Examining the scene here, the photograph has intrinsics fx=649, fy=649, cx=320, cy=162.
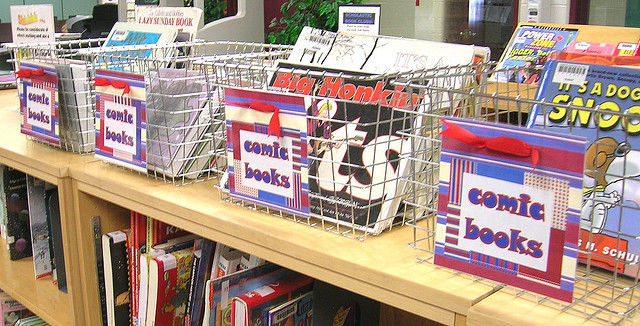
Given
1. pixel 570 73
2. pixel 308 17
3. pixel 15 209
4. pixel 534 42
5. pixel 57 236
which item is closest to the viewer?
pixel 570 73

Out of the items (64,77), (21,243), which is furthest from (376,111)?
(21,243)

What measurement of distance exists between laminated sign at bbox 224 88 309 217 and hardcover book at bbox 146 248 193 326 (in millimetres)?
330

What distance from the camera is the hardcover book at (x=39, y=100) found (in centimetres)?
151

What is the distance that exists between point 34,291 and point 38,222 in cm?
18

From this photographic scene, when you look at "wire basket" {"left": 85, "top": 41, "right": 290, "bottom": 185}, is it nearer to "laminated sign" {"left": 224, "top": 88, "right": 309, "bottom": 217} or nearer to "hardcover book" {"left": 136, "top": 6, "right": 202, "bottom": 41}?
"laminated sign" {"left": 224, "top": 88, "right": 309, "bottom": 217}

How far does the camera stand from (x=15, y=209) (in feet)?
6.11

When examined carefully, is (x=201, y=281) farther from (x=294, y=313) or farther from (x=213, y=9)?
(x=213, y=9)

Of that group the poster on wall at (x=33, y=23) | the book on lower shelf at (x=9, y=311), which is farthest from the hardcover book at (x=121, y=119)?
the poster on wall at (x=33, y=23)

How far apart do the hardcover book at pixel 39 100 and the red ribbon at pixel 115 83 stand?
186 mm

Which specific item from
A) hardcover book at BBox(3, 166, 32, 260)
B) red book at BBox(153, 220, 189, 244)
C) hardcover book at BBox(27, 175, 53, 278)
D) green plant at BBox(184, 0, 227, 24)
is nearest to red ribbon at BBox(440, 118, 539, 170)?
red book at BBox(153, 220, 189, 244)

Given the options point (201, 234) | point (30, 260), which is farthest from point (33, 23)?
point (201, 234)

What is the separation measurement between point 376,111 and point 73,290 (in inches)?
35.0

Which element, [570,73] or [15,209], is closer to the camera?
[570,73]

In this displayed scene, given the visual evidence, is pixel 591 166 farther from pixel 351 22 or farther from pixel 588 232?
pixel 351 22
